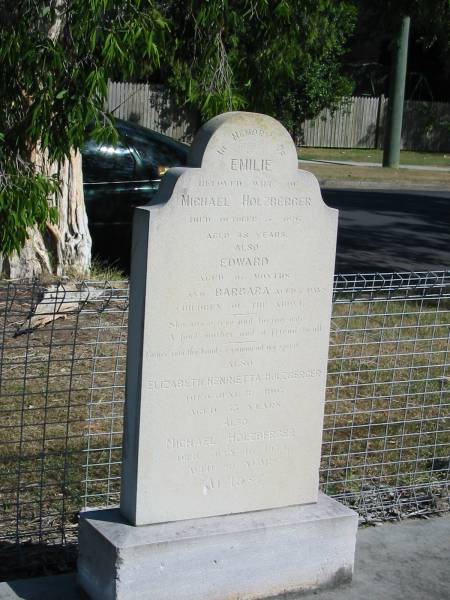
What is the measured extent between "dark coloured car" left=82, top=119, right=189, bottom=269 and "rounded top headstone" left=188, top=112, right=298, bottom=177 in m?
6.04

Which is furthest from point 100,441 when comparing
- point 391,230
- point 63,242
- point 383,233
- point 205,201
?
point 391,230

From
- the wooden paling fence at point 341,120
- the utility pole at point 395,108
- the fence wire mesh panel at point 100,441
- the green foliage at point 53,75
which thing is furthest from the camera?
the wooden paling fence at point 341,120

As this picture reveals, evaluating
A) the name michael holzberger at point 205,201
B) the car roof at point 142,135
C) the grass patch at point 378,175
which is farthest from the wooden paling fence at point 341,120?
the name michael holzberger at point 205,201

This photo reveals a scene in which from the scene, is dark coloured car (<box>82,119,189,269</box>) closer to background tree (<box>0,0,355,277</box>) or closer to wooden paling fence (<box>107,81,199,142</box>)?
background tree (<box>0,0,355,277</box>)

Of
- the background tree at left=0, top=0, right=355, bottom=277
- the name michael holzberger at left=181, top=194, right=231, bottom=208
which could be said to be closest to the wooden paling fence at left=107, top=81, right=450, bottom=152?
the background tree at left=0, top=0, right=355, bottom=277

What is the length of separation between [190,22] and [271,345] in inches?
207

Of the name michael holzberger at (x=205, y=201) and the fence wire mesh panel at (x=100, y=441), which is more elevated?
the name michael holzberger at (x=205, y=201)

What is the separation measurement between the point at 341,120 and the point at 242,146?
29.1 m

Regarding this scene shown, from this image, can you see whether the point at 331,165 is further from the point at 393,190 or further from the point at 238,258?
the point at 238,258

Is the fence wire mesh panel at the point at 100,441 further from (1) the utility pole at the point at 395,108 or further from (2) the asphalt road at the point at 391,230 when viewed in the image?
(1) the utility pole at the point at 395,108

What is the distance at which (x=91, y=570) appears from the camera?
455 centimetres

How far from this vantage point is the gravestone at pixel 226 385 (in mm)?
4344

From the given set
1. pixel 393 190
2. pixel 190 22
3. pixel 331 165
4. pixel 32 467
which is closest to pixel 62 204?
pixel 190 22

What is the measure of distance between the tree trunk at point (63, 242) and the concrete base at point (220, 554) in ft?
18.1
